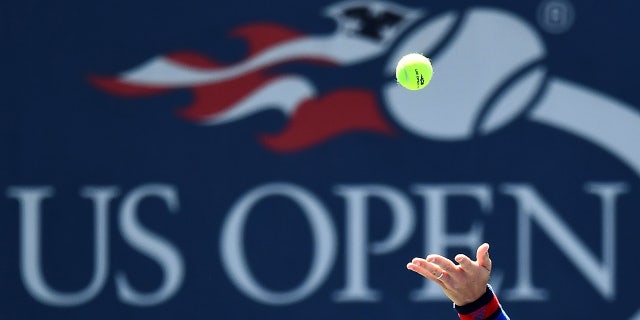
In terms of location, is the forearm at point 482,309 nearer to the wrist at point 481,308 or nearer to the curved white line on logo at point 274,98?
the wrist at point 481,308

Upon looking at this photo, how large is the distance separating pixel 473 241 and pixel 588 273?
0.60 meters

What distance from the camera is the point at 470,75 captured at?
607 cm

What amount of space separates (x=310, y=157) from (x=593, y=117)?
1.41 meters

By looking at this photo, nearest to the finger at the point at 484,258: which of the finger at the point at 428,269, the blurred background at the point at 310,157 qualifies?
the finger at the point at 428,269

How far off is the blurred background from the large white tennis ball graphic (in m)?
0.01

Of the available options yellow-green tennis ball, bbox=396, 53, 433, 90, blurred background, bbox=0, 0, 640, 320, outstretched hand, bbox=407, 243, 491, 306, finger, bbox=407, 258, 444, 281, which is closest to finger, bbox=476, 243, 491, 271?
outstretched hand, bbox=407, 243, 491, 306

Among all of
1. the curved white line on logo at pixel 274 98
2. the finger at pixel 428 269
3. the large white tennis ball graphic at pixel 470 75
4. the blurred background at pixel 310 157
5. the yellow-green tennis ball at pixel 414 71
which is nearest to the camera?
the finger at pixel 428 269

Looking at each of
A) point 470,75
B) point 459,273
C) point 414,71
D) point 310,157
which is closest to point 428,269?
point 459,273

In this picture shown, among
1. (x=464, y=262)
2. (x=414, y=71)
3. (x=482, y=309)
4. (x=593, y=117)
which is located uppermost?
(x=593, y=117)

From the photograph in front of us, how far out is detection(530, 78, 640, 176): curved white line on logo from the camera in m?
6.11

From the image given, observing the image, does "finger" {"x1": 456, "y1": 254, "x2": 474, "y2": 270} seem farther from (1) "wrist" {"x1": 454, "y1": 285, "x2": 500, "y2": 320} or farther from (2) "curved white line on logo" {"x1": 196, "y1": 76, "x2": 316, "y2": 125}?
(2) "curved white line on logo" {"x1": 196, "y1": 76, "x2": 316, "y2": 125}

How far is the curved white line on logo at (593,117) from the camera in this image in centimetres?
611

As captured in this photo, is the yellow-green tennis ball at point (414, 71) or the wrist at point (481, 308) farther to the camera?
the yellow-green tennis ball at point (414, 71)

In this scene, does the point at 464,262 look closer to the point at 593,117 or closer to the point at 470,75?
the point at 470,75
